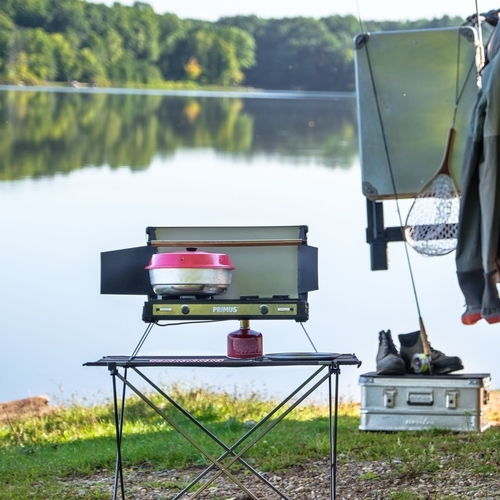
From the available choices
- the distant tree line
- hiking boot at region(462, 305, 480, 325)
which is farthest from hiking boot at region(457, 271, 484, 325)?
the distant tree line

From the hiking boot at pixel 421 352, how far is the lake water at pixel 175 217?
2.81m

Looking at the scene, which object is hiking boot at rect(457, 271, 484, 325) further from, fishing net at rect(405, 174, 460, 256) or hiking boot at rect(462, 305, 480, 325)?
fishing net at rect(405, 174, 460, 256)

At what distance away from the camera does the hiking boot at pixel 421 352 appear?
457 centimetres

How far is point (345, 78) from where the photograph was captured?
15391mm

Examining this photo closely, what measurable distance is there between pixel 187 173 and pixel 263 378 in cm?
884

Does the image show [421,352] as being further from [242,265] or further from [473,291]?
[242,265]

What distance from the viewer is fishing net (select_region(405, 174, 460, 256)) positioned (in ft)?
14.7

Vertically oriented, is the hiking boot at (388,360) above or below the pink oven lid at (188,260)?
below

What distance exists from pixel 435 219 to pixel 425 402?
821mm

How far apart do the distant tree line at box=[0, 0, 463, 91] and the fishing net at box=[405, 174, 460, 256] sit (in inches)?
388

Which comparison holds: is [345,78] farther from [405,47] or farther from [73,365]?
[405,47]

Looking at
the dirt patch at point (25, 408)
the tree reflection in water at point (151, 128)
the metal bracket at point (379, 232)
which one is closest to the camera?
the metal bracket at point (379, 232)

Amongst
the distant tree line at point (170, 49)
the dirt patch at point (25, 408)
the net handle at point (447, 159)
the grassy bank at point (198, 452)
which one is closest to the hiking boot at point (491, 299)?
the grassy bank at point (198, 452)

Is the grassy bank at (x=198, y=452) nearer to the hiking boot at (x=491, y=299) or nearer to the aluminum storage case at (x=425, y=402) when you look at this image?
the aluminum storage case at (x=425, y=402)
